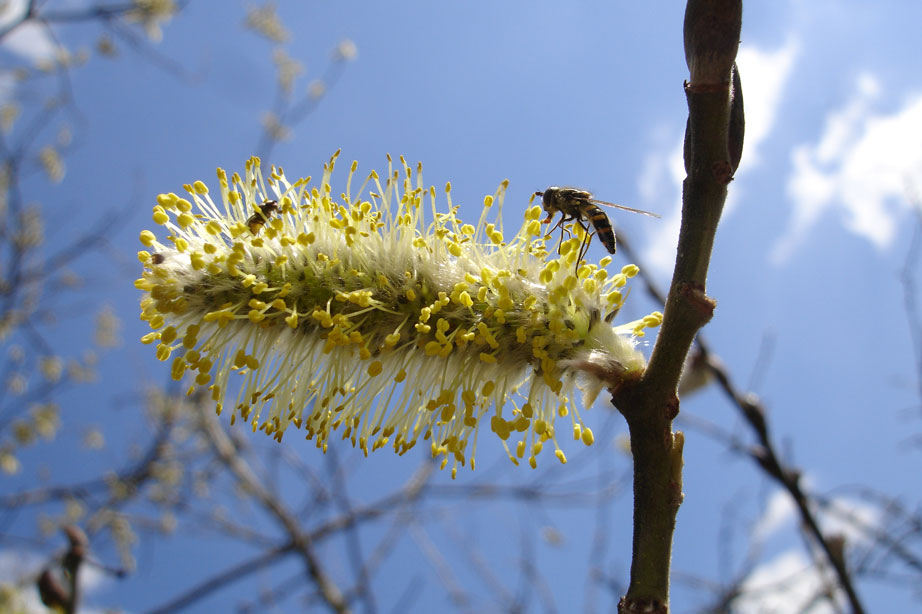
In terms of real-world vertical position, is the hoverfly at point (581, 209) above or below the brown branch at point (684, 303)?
above

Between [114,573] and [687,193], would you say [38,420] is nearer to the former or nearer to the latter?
[114,573]

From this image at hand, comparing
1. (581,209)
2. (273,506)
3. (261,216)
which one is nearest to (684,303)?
(581,209)

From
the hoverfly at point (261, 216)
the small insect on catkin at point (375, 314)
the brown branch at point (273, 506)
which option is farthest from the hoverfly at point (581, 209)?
the brown branch at point (273, 506)

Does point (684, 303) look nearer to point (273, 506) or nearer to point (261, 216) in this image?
point (261, 216)

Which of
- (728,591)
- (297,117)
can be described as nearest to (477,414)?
(728,591)

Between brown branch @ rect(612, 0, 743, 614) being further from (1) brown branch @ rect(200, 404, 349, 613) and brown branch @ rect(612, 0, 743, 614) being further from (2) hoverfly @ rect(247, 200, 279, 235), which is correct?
(1) brown branch @ rect(200, 404, 349, 613)

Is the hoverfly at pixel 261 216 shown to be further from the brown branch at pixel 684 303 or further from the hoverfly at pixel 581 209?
the brown branch at pixel 684 303

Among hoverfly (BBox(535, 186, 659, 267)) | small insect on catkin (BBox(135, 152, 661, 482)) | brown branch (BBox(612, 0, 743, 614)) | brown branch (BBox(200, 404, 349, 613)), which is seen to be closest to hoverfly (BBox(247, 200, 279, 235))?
small insect on catkin (BBox(135, 152, 661, 482))
